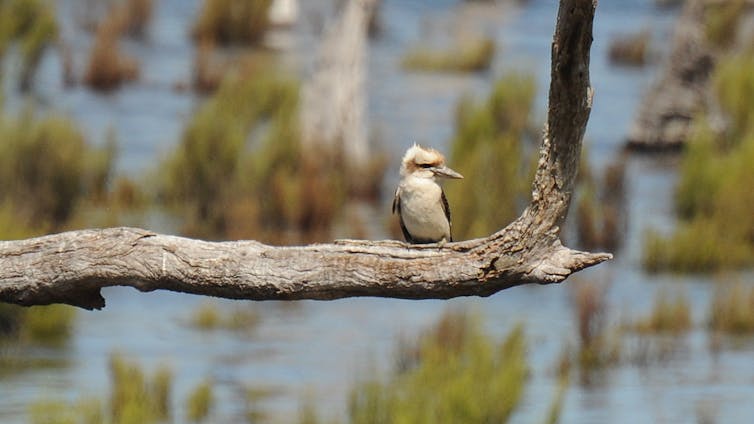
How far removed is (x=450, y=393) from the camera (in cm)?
775

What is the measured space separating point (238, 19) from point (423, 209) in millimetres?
21286

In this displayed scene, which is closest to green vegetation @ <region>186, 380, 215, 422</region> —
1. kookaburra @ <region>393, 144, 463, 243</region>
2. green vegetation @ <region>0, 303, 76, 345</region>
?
green vegetation @ <region>0, 303, 76, 345</region>

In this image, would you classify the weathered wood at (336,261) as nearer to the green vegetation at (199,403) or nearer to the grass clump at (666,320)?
the green vegetation at (199,403)

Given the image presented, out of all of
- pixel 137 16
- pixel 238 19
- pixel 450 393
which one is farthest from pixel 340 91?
pixel 450 393

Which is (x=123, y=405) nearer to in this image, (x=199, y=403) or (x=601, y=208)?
(x=199, y=403)

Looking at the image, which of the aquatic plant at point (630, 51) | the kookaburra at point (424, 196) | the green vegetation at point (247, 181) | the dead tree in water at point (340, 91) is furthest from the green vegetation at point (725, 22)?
the kookaburra at point (424, 196)

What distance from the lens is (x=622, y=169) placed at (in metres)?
16.8


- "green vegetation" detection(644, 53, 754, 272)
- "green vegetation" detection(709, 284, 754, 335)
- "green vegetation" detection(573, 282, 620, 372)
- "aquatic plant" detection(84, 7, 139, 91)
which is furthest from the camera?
"aquatic plant" detection(84, 7, 139, 91)

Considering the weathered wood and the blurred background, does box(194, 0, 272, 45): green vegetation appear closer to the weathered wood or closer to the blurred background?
the blurred background

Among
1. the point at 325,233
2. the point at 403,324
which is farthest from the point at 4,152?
the point at 403,324

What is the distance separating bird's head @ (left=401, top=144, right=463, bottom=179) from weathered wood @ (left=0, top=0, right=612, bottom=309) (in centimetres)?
195

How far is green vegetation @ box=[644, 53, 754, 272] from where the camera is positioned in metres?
14.9

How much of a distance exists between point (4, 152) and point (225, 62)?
976 cm

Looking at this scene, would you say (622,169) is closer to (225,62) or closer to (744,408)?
(744,408)
